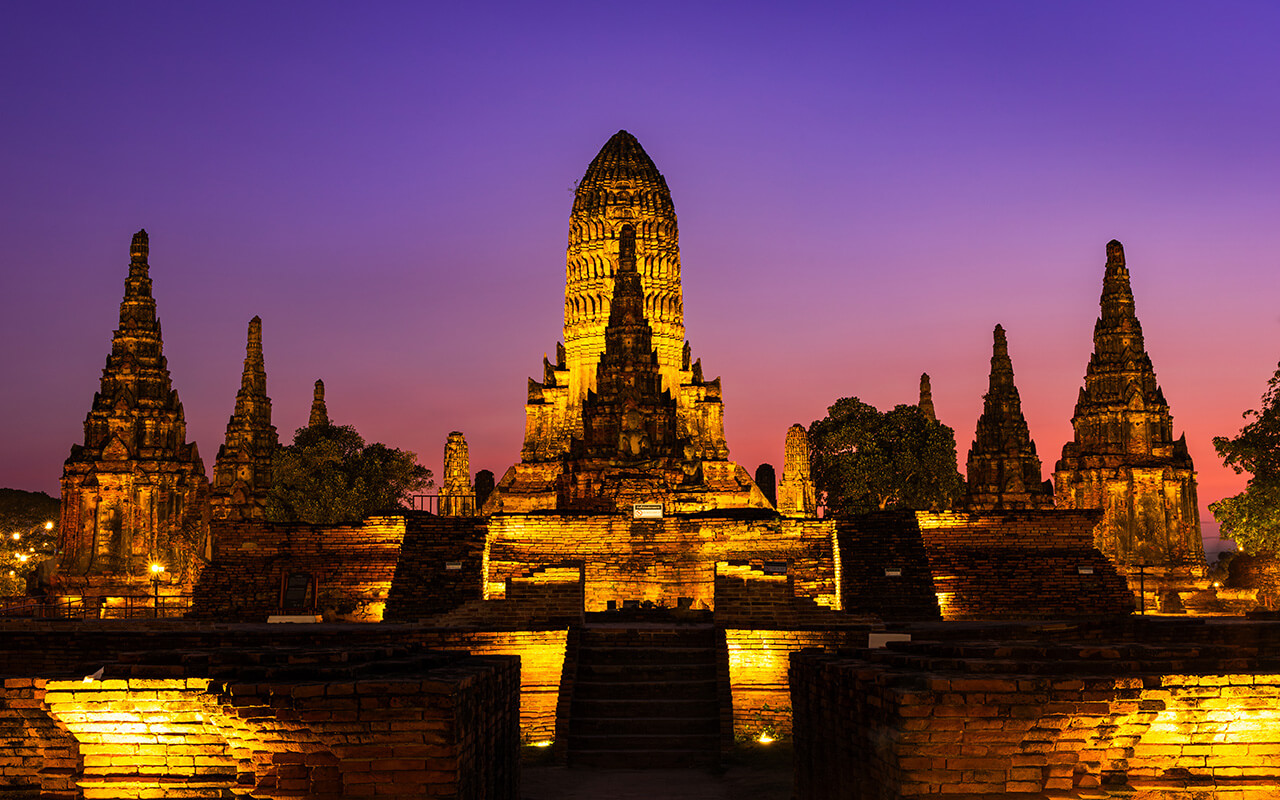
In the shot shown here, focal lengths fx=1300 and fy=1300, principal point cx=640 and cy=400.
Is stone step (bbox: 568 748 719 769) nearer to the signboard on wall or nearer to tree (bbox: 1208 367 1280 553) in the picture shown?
the signboard on wall

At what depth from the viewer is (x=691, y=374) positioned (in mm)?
71438

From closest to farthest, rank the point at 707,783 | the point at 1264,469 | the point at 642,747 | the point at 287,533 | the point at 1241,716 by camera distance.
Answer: the point at 1241,716, the point at 707,783, the point at 642,747, the point at 287,533, the point at 1264,469

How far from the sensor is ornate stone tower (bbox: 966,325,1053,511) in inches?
1855

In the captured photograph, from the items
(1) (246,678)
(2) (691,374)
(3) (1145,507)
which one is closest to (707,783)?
(1) (246,678)

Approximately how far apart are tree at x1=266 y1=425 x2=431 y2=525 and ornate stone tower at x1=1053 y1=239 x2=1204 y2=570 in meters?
27.3

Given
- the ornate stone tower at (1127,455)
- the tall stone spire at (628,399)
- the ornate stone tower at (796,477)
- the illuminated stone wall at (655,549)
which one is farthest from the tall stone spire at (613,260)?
the illuminated stone wall at (655,549)

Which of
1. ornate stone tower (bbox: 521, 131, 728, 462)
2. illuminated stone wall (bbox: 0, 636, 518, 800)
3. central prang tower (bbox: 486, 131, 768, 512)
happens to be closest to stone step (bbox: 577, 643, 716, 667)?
illuminated stone wall (bbox: 0, 636, 518, 800)

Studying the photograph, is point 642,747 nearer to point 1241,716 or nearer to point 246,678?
point 246,678

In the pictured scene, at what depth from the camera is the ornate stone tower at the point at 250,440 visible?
44188 millimetres

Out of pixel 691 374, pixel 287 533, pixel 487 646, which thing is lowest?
pixel 487 646

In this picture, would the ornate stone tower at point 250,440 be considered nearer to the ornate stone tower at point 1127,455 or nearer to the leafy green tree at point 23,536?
the leafy green tree at point 23,536

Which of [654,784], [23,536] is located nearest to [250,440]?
[23,536]

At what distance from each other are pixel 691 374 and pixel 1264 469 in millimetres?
43040

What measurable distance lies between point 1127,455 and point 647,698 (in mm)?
29056
